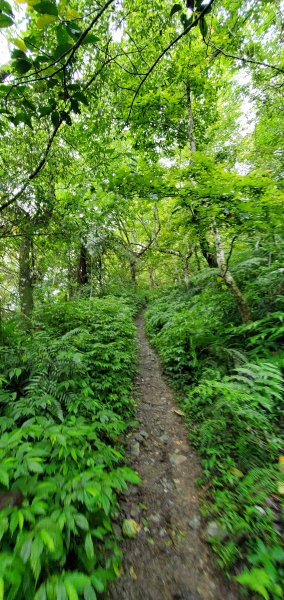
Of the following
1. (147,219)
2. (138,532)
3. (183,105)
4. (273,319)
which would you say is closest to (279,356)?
(273,319)

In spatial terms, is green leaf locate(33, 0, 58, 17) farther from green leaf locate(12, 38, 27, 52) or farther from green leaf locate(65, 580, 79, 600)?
green leaf locate(65, 580, 79, 600)

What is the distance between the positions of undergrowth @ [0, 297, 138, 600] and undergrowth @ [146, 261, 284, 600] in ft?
3.34

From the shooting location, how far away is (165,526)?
95.2 inches

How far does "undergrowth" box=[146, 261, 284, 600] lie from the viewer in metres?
1.99

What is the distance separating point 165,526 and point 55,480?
49.3 inches

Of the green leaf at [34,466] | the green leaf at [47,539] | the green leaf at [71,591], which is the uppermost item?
the green leaf at [34,466]

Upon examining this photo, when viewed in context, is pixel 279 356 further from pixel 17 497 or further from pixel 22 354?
pixel 22 354

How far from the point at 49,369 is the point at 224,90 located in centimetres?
1010

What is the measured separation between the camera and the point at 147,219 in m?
19.5

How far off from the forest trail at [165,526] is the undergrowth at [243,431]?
154 mm

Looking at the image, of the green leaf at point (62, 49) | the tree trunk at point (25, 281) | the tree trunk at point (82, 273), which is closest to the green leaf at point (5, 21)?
the green leaf at point (62, 49)

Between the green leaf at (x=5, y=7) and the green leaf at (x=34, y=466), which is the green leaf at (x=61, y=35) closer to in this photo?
the green leaf at (x=5, y=7)

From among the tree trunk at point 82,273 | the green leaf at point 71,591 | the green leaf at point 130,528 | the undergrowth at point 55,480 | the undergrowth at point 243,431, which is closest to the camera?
the green leaf at point 71,591

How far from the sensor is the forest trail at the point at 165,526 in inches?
74.5
